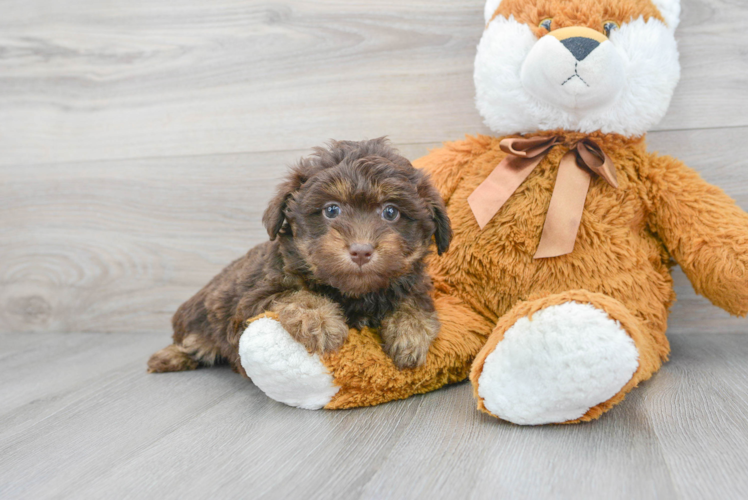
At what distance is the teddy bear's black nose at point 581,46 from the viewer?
58.3 inches

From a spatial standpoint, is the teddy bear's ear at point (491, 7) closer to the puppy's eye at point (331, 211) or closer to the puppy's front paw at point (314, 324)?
the puppy's eye at point (331, 211)

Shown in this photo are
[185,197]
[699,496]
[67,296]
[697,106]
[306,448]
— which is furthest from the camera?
[67,296]

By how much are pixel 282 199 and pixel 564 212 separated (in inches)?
30.0

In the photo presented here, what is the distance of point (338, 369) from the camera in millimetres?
1370

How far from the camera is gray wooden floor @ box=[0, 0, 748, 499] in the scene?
1.16 m

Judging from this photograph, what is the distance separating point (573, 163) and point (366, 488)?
3.53 ft

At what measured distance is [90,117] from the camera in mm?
2438

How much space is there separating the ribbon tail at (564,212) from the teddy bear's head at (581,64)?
0.14 meters

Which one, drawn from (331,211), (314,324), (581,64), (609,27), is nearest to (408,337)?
(314,324)

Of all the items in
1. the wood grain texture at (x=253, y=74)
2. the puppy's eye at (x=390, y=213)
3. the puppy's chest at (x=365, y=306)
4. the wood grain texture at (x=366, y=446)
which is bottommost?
the wood grain texture at (x=366, y=446)

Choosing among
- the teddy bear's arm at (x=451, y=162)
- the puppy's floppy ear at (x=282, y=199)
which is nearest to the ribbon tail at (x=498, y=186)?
the teddy bear's arm at (x=451, y=162)

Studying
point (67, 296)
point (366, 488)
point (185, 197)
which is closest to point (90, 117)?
point (185, 197)

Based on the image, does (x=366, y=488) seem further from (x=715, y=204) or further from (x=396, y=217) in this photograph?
(x=715, y=204)

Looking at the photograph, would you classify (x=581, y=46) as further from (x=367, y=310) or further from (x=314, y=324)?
(x=314, y=324)
